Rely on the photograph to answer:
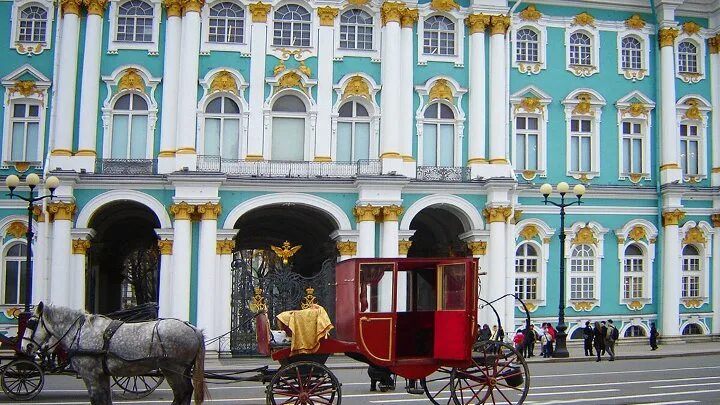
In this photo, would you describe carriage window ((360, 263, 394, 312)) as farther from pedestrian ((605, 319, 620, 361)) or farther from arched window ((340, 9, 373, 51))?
arched window ((340, 9, 373, 51))

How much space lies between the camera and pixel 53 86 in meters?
33.2

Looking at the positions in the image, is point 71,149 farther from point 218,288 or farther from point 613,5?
point 613,5

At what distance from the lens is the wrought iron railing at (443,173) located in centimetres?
3388

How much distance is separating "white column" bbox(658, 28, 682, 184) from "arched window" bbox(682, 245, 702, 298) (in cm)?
341

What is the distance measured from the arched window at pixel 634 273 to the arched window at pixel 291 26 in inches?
635

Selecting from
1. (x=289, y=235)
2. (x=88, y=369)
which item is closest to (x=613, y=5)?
(x=289, y=235)

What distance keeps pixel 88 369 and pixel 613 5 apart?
30162mm

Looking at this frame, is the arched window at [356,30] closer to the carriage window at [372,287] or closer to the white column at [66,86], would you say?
the white column at [66,86]

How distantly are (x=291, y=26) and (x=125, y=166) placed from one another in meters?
8.16

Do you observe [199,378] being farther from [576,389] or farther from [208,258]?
[208,258]

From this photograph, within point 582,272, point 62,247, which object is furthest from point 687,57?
point 62,247

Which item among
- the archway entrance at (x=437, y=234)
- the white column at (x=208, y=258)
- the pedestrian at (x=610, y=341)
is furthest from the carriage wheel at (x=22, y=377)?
the archway entrance at (x=437, y=234)

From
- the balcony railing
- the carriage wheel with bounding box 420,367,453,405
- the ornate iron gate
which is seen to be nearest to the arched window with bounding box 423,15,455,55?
the balcony railing

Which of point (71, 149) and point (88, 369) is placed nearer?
point (88, 369)
